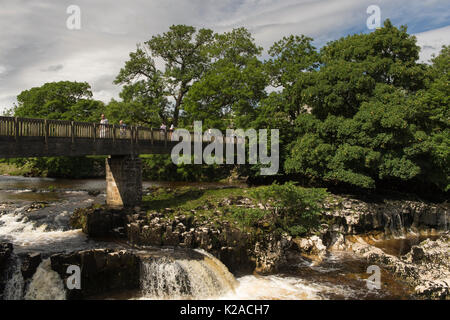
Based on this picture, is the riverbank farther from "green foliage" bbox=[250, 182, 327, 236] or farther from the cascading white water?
the cascading white water

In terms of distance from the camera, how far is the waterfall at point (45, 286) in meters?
14.3

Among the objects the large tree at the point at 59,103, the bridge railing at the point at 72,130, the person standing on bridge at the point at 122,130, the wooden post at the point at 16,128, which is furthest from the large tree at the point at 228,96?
the wooden post at the point at 16,128

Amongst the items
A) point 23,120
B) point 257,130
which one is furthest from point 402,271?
point 23,120

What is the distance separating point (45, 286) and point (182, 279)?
6.00 m

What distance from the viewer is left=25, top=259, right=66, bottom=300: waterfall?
47.0ft

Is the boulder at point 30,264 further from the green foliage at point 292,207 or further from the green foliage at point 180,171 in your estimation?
the green foliage at point 180,171

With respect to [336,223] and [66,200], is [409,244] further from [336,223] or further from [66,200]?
[66,200]

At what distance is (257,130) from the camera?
33125mm

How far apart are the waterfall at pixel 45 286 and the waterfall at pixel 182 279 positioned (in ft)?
11.7

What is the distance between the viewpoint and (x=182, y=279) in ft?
52.2

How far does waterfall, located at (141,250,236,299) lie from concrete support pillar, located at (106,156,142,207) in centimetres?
861

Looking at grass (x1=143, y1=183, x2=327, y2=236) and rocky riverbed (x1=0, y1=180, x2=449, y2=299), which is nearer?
rocky riverbed (x1=0, y1=180, x2=449, y2=299)

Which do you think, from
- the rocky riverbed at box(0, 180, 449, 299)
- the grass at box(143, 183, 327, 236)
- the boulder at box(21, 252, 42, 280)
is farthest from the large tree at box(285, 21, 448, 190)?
the boulder at box(21, 252, 42, 280)

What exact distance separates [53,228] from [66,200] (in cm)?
728
